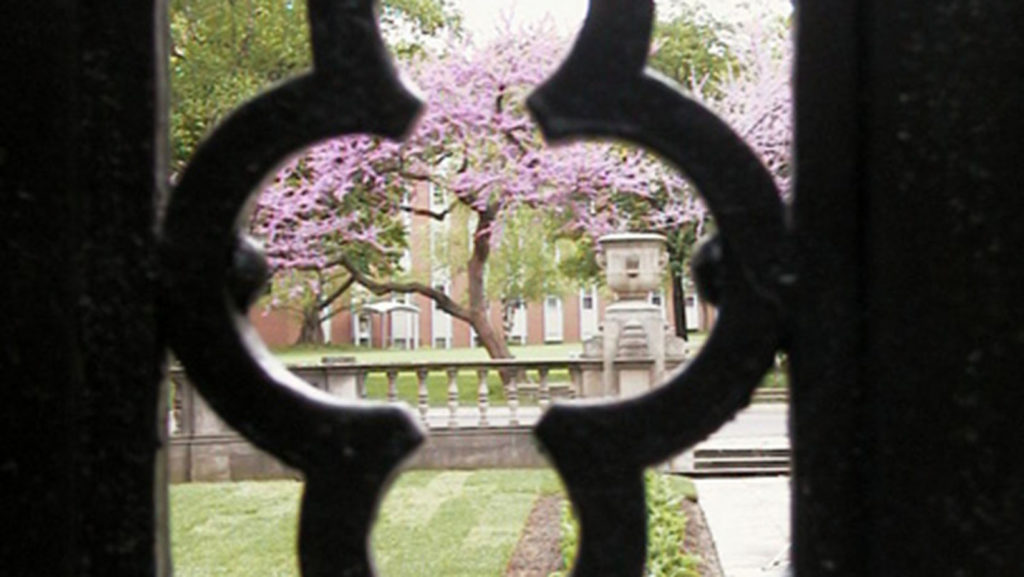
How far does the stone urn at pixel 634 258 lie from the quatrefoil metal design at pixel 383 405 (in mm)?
7630

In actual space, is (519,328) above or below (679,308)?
below

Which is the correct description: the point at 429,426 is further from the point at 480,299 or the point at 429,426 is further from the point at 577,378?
the point at 480,299

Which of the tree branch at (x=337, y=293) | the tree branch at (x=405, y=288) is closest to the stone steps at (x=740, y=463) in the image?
the tree branch at (x=405, y=288)

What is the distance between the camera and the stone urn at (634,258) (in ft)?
26.5

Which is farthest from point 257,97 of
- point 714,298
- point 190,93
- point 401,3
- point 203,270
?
point 401,3

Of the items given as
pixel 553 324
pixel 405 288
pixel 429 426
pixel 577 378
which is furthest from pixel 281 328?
pixel 577 378

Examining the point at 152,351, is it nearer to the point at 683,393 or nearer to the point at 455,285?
the point at 683,393

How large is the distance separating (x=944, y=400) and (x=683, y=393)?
94 mm

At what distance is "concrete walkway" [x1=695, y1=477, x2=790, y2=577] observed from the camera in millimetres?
5726

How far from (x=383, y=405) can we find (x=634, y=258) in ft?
25.4

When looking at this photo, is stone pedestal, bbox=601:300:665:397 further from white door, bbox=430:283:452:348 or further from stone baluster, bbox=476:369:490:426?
white door, bbox=430:283:452:348

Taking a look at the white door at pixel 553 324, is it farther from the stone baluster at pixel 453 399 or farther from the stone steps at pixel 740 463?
the stone baluster at pixel 453 399

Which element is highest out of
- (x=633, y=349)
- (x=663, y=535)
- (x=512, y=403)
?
(x=633, y=349)

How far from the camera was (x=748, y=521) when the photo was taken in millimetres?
6926
